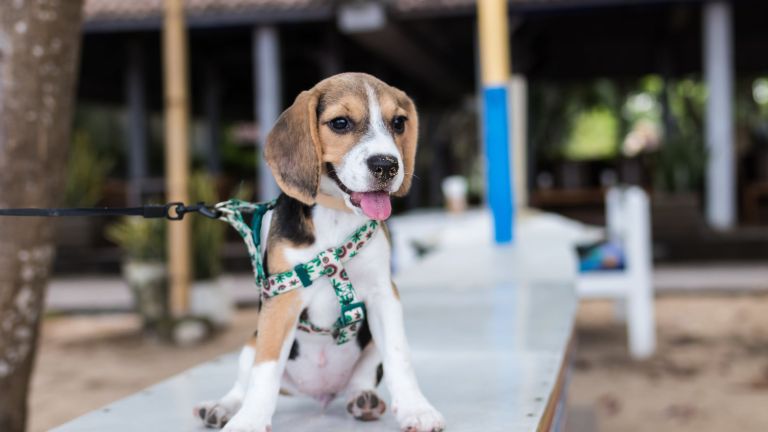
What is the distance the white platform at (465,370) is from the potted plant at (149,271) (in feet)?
12.9

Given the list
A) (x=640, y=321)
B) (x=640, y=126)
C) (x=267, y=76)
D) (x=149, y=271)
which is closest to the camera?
(x=640, y=321)

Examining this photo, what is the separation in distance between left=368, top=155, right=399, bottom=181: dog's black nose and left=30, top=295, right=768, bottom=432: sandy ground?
2722mm

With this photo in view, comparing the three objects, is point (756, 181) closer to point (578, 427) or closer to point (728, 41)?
point (728, 41)

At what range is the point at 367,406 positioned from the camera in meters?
1.64

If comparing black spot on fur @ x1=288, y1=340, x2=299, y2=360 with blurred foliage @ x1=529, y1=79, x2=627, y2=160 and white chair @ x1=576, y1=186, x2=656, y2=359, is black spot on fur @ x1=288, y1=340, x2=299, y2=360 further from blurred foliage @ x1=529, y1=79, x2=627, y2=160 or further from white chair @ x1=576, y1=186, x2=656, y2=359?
blurred foliage @ x1=529, y1=79, x2=627, y2=160

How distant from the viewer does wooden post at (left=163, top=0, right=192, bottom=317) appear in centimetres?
614

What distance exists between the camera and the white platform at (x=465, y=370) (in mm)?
1676

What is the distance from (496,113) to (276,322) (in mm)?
3504

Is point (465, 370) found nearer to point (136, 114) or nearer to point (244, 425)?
point (244, 425)

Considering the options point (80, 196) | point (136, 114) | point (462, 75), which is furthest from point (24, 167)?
point (462, 75)

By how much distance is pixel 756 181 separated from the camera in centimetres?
1323

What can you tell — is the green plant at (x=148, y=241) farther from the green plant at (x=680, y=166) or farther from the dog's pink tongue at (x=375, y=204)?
the green plant at (x=680, y=166)

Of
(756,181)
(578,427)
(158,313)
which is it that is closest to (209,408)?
(578,427)

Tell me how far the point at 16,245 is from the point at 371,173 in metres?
1.66
